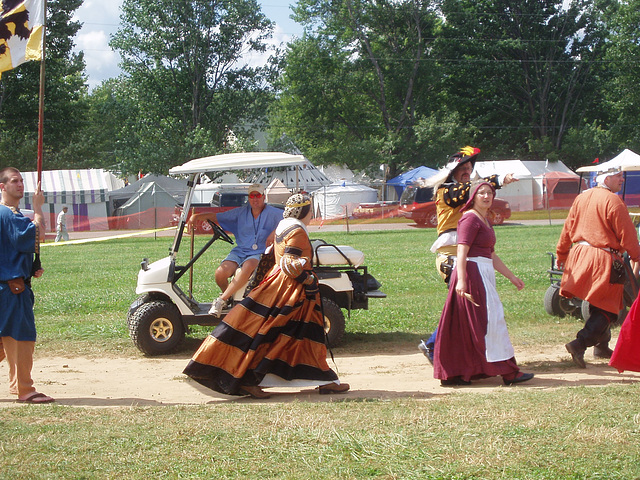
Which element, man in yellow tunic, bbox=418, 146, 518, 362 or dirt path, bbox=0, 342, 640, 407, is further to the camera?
man in yellow tunic, bbox=418, 146, 518, 362

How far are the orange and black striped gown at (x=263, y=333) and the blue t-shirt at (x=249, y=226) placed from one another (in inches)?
72.3

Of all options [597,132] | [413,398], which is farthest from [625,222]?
[597,132]

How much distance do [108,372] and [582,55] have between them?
49.5m

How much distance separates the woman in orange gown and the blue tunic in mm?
1384

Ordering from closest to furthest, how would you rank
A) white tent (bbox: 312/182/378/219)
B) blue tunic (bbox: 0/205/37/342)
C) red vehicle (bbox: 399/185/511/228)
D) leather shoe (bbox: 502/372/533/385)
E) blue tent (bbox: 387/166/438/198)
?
1. blue tunic (bbox: 0/205/37/342)
2. leather shoe (bbox: 502/372/533/385)
3. red vehicle (bbox: 399/185/511/228)
4. white tent (bbox: 312/182/378/219)
5. blue tent (bbox: 387/166/438/198)

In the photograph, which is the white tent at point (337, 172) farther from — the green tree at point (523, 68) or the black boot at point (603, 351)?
the black boot at point (603, 351)

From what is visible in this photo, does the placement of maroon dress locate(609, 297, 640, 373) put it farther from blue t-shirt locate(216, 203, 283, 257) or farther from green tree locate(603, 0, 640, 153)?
green tree locate(603, 0, 640, 153)

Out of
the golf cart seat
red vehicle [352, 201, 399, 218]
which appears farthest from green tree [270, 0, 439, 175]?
the golf cart seat

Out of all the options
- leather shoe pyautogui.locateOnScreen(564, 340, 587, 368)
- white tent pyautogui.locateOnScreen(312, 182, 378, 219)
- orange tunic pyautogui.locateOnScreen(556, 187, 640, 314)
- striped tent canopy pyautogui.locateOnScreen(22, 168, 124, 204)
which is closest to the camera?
orange tunic pyautogui.locateOnScreen(556, 187, 640, 314)

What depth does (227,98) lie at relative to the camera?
1591 inches

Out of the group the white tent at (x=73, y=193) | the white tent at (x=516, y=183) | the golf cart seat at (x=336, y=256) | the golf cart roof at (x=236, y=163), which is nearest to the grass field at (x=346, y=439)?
the golf cart seat at (x=336, y=256)

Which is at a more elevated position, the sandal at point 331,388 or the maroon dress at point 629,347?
the maroon dress at point 629,347

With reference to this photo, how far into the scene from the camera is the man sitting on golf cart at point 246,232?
7.67 meters

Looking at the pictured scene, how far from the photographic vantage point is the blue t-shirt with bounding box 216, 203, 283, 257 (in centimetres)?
780
